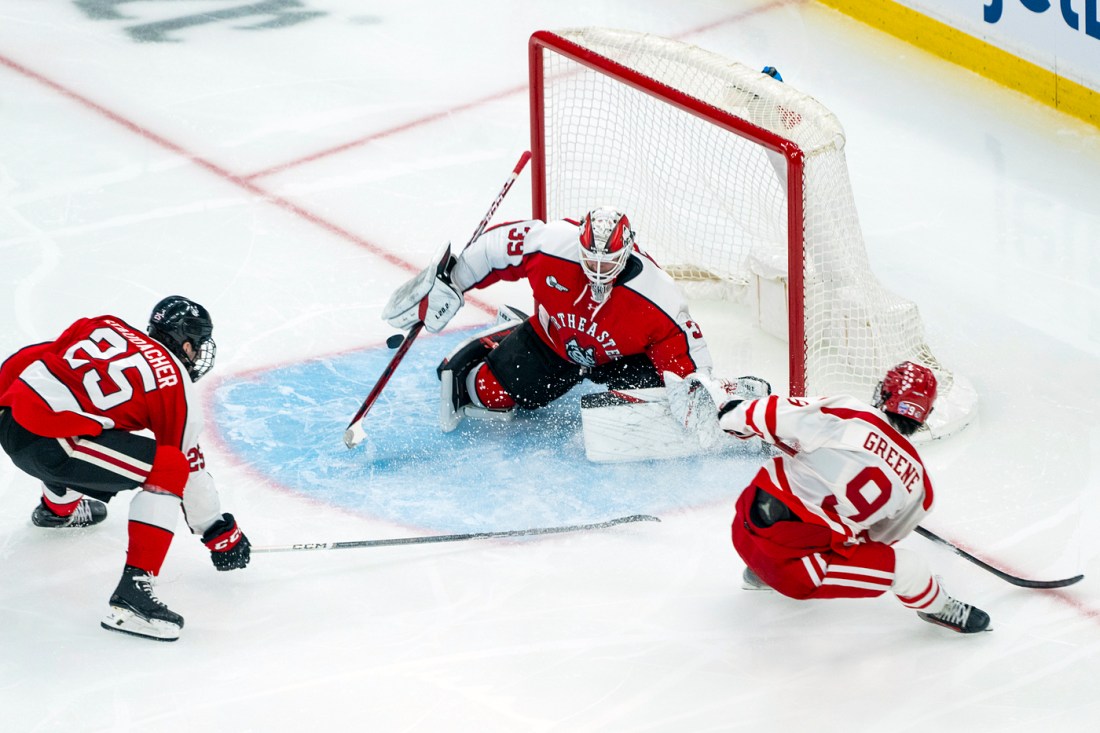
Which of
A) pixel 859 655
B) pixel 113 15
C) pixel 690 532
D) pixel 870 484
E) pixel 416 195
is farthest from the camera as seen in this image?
pixel 113 15

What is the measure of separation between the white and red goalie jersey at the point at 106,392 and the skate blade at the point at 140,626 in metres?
0.36

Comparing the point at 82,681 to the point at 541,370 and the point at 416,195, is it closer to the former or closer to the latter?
the point at 541,370

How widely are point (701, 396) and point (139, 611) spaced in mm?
1447

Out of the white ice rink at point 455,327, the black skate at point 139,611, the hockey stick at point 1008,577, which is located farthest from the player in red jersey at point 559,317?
the black skate at point 139,611

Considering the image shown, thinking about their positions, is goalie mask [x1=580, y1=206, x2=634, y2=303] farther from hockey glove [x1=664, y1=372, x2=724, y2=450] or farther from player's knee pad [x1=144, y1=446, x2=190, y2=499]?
player's knee pad [x1=144, y1=446, x2=190, y2=499]

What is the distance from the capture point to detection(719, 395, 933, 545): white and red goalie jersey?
10.2 feet

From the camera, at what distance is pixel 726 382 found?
12.8ft

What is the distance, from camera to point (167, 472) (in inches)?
129

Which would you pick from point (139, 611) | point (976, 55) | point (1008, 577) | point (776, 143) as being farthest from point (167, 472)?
point (976, 55)

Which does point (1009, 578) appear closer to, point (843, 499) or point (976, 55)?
point (843, 499)

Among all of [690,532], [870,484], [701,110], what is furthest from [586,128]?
[870,484]

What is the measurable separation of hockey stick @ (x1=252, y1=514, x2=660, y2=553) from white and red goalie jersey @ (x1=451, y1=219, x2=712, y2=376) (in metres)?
0.40

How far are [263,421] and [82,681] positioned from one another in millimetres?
1117

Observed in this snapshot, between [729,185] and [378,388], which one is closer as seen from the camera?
[378,388]
